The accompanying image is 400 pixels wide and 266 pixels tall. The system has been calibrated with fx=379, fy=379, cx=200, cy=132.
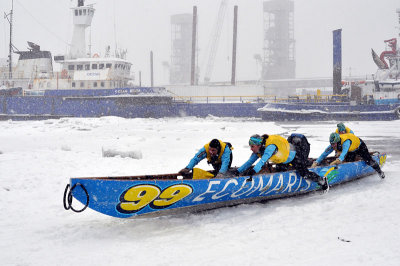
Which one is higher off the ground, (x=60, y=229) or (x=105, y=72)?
(x=105, y=72)

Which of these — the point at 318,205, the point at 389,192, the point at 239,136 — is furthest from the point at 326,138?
the point at 318,205

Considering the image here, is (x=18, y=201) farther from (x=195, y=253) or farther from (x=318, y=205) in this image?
(x=318, y=205)

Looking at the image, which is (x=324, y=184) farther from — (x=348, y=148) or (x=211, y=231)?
(x=211, y=231)

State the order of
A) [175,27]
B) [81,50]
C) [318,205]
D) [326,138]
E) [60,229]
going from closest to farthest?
[60,229]
[318,205]
[326,138]
[81,50]
[175,27]

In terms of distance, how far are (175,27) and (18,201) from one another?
338ft

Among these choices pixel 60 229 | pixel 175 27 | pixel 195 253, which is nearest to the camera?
pixel 195 253

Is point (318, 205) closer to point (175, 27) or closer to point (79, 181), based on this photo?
point (79, 181)

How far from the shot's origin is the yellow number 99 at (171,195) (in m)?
5.70

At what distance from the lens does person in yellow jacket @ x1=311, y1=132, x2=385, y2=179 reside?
8.23 meters

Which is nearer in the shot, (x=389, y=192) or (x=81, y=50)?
(x=389, y=192)

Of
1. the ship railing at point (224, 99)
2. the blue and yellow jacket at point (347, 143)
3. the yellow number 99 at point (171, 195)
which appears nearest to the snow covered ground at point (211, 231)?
the yellow number 99 at point (171, 195)

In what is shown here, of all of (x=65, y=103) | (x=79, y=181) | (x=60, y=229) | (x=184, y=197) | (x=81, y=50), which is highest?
(x=81, y=50)

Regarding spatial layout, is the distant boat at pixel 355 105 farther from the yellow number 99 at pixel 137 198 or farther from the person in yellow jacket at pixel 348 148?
the yellow number 99 at pixel 137 198

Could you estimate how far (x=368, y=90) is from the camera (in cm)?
3147
